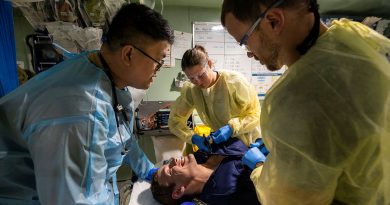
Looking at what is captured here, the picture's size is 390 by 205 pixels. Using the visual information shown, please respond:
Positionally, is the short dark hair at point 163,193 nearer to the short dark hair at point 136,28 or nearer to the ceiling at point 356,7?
the short dark hair at point 136,28

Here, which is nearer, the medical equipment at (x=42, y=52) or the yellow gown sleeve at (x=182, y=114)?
the medical equipment at (x=42, y=52)

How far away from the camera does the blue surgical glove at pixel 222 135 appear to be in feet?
6.72

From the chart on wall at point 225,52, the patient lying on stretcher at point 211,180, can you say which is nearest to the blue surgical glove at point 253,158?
the patient lying on stretcher at point 211,180

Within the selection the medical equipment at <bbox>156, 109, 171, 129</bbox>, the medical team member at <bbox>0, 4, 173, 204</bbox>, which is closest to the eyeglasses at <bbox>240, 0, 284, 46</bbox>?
the medical team member at <bbox>0, 4, 173, 204</bbox>

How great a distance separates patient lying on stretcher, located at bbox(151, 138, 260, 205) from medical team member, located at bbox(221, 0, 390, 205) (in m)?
0.74

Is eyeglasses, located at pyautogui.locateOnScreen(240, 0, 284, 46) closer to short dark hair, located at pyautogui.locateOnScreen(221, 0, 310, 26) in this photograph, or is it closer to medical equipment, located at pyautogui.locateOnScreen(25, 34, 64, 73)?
short dark hair, located at pyautogui.locateOnScreen(221, 0, 310, 26)

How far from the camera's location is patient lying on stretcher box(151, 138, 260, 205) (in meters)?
1.67

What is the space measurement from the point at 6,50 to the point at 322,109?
157 centimetres

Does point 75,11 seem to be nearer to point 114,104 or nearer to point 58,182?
point 114,104

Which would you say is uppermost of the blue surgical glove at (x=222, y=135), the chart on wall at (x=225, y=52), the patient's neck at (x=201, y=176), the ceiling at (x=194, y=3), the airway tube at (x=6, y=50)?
the ceiling at (x=194, y=3)

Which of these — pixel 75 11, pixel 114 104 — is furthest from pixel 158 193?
pixel 75 11

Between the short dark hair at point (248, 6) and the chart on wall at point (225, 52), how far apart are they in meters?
2.38

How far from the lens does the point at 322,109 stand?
0.78 meters

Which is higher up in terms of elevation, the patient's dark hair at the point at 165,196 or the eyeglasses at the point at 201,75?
the eyeglasses at the point at 201,75
